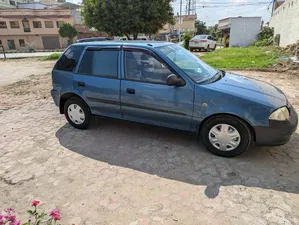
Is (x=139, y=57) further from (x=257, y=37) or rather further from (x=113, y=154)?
(x=257, y=37)

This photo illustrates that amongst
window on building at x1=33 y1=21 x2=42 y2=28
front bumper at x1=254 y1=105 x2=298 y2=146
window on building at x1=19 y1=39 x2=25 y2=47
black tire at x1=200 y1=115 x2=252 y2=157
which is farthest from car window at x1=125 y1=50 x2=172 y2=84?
window on building at x1=19 y1=39 x2=25 y2=47

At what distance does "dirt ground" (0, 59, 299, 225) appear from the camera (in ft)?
7.56

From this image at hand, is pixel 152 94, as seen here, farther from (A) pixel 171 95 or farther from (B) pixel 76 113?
(B) pixel 76 113

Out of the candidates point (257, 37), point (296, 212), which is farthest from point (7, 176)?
point (257, 37)

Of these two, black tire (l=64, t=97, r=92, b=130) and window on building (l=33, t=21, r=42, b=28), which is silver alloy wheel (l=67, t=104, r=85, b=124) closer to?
black tire (l=64, t=97, r=92, b=130)

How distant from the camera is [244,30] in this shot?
2317 cm

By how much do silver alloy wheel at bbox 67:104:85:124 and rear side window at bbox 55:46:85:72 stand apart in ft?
2.33

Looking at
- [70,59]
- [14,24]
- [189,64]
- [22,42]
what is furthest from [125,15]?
[22,42]

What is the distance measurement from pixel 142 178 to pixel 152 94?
127cm

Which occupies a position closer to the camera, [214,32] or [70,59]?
→ [70,59]

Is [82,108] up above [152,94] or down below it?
below

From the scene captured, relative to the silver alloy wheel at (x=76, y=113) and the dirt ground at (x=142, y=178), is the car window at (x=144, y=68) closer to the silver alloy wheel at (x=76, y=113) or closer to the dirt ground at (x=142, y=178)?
the dirt ground at (x=142, y=178)

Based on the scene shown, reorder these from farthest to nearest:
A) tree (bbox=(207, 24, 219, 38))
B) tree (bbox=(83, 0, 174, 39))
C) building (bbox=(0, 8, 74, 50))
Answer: tree (bbox=(207, 24, 219, 38)) → building (bbox=(0, 8, 74, 50)) → tree (bbox=(83, 0, 174, 39))

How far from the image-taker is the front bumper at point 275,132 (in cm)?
286
